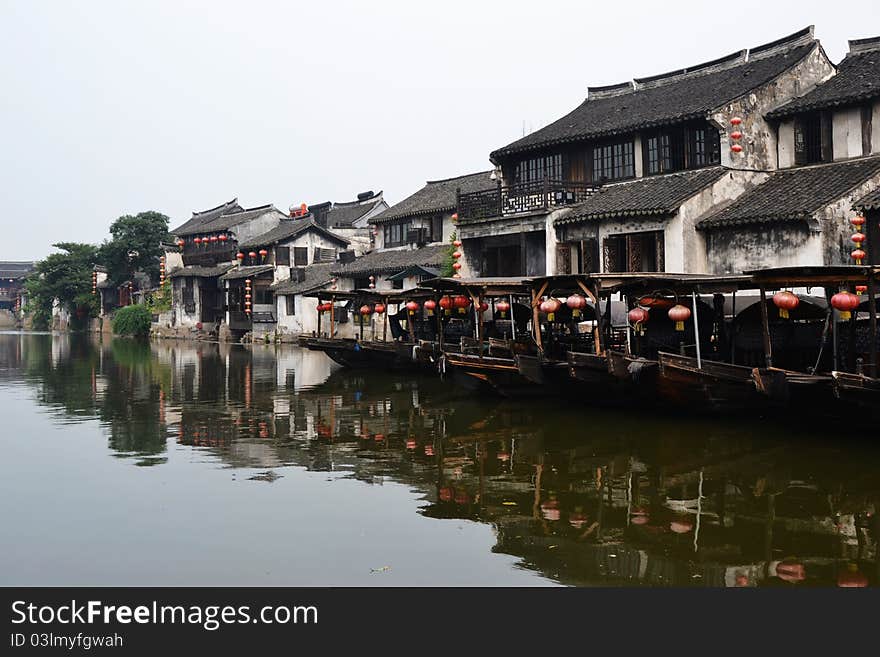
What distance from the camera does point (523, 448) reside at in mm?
15312

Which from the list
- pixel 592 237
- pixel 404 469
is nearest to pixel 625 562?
pixel 404 469

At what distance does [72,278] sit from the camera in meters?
71.0

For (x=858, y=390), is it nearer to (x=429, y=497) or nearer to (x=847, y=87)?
(x=429, y=497)

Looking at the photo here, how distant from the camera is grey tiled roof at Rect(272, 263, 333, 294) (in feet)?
161

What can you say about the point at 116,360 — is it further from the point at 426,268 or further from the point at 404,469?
the point at 404,469

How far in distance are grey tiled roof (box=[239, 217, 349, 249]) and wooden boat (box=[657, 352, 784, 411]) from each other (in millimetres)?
39089

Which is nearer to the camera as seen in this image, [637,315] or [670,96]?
[637,315]

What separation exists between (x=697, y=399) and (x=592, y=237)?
449 inches

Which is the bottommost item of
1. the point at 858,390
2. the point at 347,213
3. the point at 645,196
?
the point at 858,390

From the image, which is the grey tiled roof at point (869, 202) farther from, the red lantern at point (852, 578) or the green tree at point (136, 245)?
the green tree at point (136, 245)

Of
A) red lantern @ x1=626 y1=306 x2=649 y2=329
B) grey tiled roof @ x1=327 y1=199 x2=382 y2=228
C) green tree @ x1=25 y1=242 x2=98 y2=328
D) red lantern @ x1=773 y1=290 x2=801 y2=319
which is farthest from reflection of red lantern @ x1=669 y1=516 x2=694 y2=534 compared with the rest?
green tree @ x1=25 y1=242 x2=98 y2=328

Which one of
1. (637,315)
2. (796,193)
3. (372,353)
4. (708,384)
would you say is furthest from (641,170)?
(708,384)

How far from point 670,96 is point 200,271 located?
121ft

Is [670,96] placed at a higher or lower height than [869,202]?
higher
